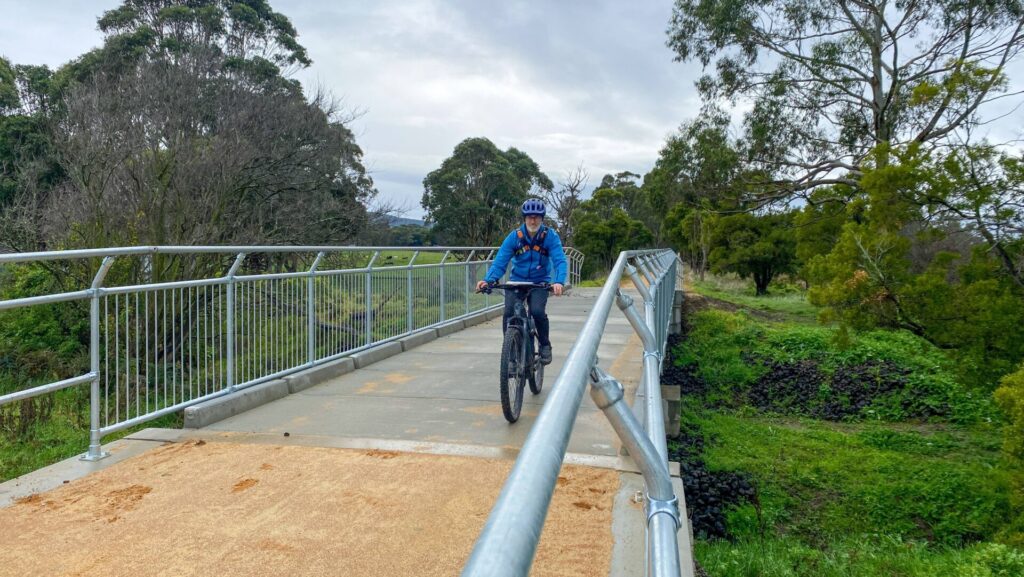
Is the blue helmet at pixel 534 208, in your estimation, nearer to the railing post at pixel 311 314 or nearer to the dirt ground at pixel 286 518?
the dirt ground at pixel 286 518

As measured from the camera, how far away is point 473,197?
40.2 m

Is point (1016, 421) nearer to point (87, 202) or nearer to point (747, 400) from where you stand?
point (747, 400)

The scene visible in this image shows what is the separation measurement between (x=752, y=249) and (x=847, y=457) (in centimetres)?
2382

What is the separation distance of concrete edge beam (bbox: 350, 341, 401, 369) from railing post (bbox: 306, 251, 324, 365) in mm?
774

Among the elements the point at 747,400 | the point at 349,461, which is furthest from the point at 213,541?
the point at 747,400

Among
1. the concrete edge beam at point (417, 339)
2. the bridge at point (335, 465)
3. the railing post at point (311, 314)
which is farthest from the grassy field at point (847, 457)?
the railing post at point (311, 314)

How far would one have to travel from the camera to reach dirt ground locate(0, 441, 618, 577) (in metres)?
3.32

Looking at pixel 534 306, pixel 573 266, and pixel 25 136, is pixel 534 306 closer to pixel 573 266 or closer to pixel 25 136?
pixel 573 266

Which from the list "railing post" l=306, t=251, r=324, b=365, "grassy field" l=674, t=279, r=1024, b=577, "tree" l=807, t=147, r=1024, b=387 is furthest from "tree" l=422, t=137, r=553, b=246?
"railing post" l=306, t=251, r=324, b=365

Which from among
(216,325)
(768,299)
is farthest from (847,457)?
(768,299)

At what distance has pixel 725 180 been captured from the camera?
24.2 meters

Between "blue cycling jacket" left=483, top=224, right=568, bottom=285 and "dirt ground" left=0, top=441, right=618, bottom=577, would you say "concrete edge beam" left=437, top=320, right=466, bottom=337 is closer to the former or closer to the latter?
"blue cycling jacket" left=483, top=224, right=568, bottom=285

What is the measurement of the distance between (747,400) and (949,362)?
3.59 meters

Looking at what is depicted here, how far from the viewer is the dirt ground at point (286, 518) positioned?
10.9 feet
